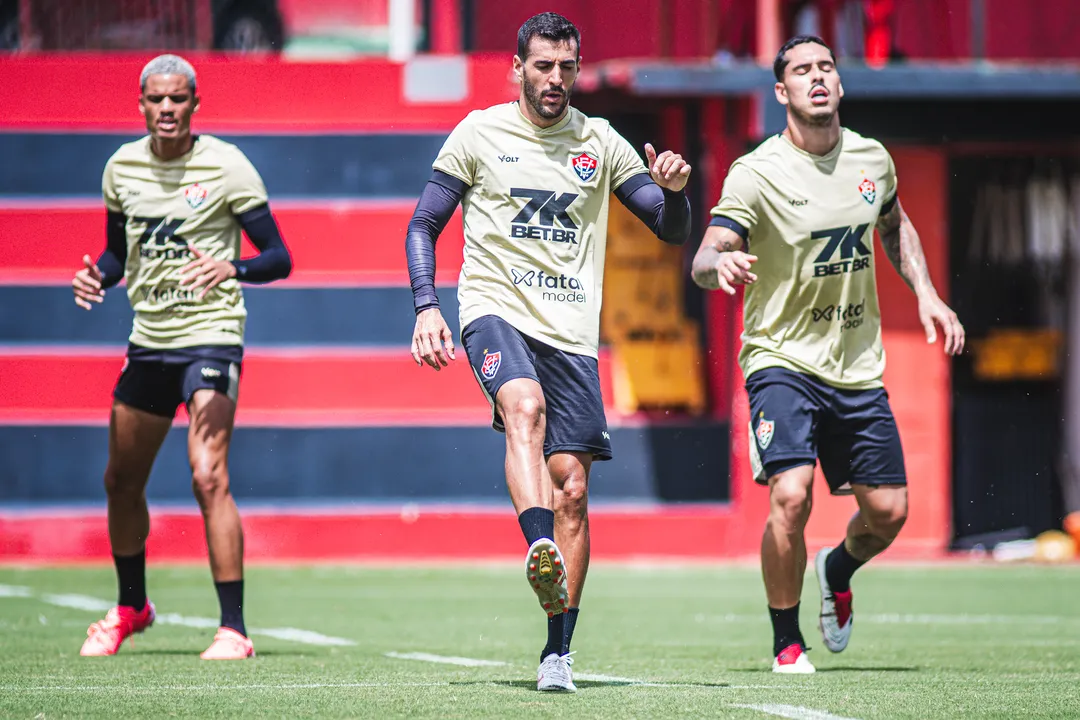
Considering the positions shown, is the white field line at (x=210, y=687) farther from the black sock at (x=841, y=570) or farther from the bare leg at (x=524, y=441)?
the black sock at (x=841, y=570)

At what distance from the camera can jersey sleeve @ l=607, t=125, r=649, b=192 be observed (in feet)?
22.7

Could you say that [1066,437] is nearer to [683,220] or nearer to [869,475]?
A: [869,475]

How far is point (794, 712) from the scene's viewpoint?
5500 millimetres

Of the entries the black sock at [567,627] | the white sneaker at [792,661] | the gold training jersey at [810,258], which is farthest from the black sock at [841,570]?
the black sock at [567,627]

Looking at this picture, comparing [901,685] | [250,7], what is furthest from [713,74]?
[901,685]

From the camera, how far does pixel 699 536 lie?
17.6m

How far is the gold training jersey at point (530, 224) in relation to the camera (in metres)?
6.67

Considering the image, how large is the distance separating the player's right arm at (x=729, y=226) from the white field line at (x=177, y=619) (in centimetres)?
Result: 300

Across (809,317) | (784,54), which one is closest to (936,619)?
(809,317)

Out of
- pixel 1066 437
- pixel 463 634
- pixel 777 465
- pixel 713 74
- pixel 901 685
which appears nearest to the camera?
pixel 901 685

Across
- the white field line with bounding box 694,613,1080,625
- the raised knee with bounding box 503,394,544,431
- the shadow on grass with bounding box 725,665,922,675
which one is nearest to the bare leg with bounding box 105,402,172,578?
the raised knee with bounding box 503,394,544,431

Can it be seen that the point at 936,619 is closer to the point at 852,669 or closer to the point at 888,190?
the point at 852,669

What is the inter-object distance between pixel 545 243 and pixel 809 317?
4.52 ft

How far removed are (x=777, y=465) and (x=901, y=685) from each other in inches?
44.8
